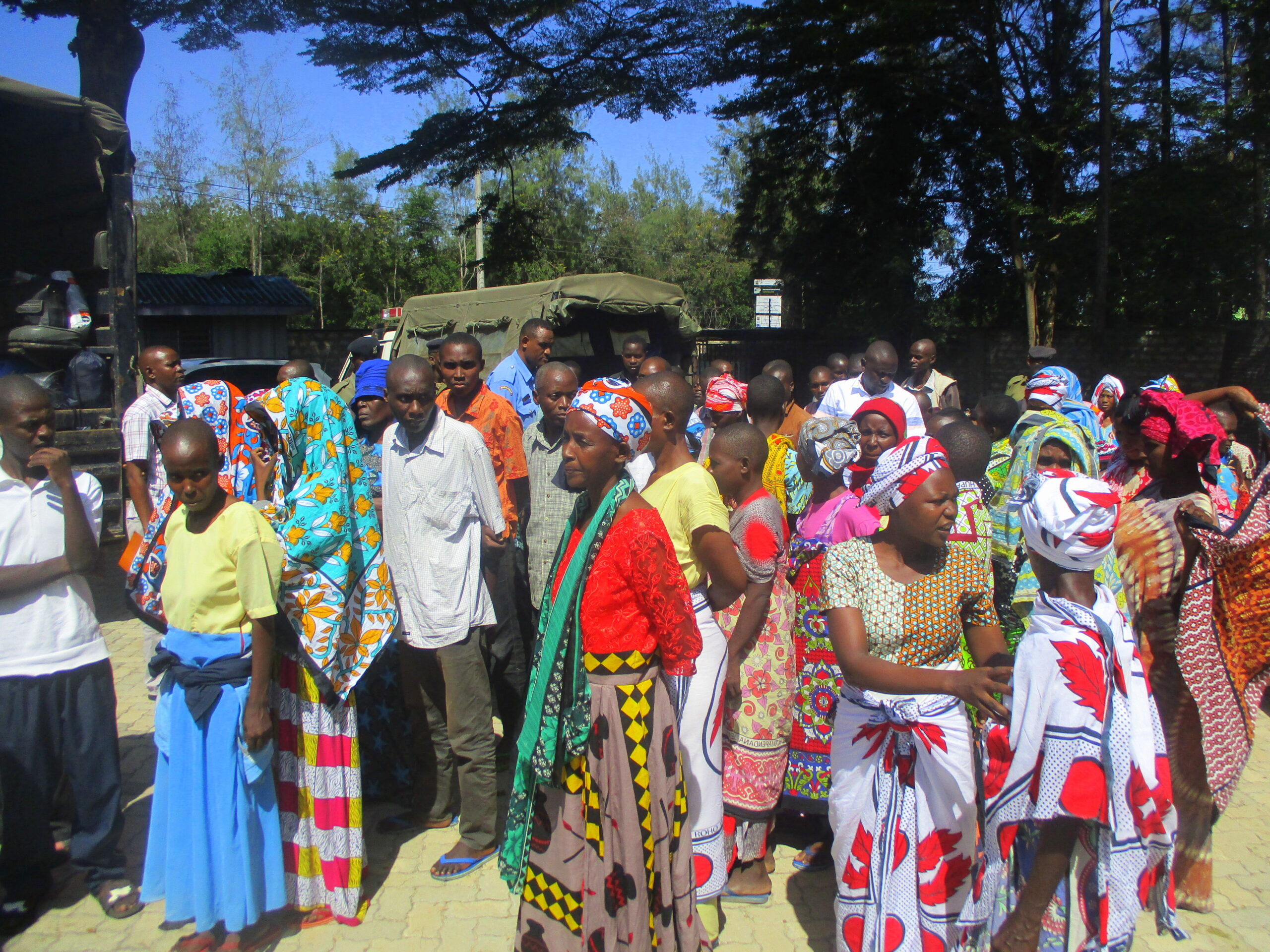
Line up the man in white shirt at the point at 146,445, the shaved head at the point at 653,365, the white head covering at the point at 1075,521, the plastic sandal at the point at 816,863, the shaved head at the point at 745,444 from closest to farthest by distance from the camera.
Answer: the white head covering at the point at 1075,521 → the shaved head at the point at 745,444 → the plastic sandal at the point at 816,863 → the man in white shirt at the point at 146,445 → the shaved head at the point at 653,365

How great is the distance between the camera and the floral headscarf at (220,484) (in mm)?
3145

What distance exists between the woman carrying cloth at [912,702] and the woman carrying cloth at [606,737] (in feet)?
1.69

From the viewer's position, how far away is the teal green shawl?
2.55m

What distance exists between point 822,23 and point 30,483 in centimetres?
1494

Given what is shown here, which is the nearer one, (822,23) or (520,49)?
(520,49)

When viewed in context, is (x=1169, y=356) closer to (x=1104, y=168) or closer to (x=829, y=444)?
(x=1104, y=168)

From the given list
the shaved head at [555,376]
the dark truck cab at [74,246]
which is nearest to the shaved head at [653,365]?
the shaved head at [555,376]

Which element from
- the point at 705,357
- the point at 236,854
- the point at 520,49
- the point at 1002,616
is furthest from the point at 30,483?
the point at 705,357

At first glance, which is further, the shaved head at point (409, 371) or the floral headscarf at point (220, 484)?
the shaved head at point (409, 371)

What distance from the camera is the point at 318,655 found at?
3.11m

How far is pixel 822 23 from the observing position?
14.8 m

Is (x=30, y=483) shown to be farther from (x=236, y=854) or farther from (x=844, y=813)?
(x=844, y=813)

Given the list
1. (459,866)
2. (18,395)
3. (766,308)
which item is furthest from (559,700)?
(766,308)

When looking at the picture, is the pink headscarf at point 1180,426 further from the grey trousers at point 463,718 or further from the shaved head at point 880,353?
the shaved head at point 880,353
